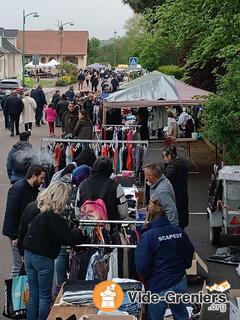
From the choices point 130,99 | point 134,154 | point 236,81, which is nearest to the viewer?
point 236,81

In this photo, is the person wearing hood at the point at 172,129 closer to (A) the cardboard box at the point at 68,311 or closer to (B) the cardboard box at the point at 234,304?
(B) the cardboard box at the point at 234,304

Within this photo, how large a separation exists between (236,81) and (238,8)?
198 cm

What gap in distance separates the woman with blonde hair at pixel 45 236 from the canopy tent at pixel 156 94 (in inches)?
390

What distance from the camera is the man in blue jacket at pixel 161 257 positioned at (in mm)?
6395

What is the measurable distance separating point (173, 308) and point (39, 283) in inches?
57.7

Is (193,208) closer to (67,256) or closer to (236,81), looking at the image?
(236,81)

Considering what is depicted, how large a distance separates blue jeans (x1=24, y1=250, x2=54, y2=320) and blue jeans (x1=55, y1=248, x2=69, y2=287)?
→ 998 millimetres

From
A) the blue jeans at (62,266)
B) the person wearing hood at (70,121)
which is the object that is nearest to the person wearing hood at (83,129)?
the person wearing hood at (70,121)

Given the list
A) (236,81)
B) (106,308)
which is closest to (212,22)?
(236,81)

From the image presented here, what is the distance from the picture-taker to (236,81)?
42.7 feet

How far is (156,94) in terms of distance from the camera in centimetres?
1769

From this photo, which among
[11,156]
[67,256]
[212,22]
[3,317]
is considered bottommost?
[3,317]

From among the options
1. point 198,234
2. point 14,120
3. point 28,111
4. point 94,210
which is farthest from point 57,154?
point 14,120

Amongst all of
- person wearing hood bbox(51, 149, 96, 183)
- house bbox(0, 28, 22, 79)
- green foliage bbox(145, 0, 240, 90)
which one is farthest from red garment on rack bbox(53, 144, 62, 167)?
house bbox(0, 28, 22, 79)
